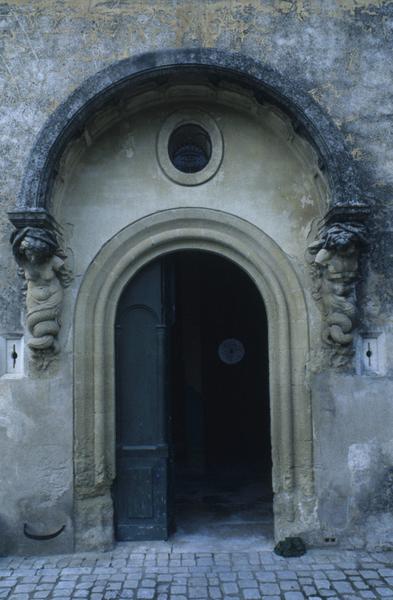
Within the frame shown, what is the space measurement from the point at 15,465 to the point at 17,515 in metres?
0.47

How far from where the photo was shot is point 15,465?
198 inches

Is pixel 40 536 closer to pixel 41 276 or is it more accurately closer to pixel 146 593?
pixel 146 593

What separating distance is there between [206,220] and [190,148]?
0.94 meters

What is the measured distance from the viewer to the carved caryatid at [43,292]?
16.0 feet

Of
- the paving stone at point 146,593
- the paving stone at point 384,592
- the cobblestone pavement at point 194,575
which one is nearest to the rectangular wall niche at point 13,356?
the cobblestone pavement at point 194,575

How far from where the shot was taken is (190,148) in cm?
576

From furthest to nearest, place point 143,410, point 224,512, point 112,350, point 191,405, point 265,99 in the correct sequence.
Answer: point 191,405
point 224,512
point 143,410
point 112,350
point 265,99

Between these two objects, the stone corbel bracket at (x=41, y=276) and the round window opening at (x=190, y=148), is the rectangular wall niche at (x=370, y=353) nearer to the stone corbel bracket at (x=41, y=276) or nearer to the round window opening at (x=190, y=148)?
the round window opening at (x=190, y=148)

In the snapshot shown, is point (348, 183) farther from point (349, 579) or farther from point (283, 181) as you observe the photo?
point (349, 579)

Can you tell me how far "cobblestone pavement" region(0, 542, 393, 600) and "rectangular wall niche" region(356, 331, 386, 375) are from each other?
1735mm

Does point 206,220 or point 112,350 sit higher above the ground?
point 206,220

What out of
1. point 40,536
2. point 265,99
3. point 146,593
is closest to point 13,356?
point 40,536

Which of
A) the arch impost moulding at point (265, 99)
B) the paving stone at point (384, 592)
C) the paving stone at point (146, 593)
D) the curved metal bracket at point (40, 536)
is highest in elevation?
the arch impost moulding at point (265, 99)

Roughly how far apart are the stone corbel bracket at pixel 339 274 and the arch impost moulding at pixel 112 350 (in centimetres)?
27
